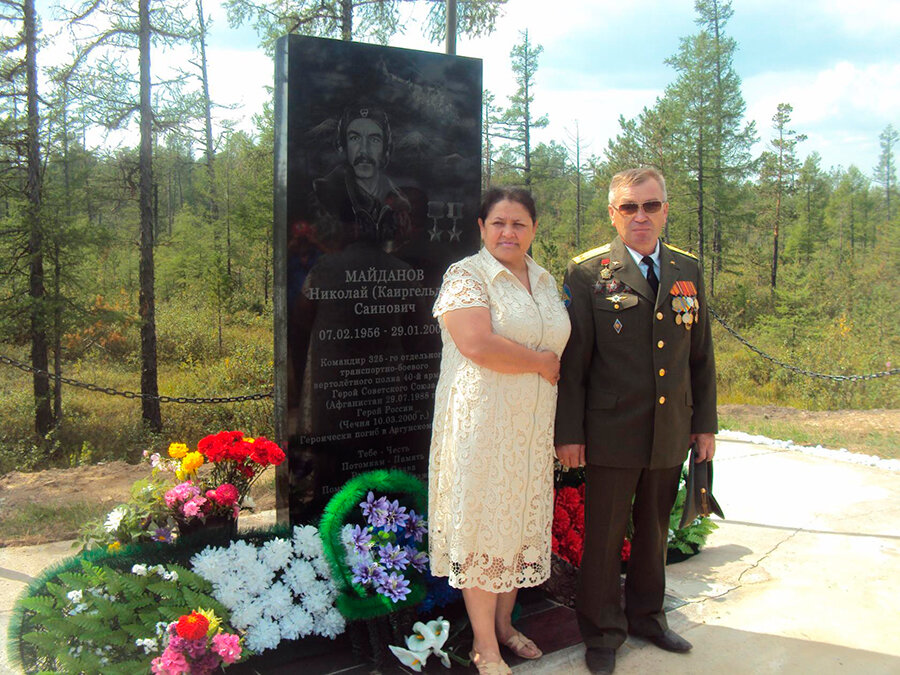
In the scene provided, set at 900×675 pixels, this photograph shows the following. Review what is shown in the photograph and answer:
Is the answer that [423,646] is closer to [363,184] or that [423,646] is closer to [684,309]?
[684,309]

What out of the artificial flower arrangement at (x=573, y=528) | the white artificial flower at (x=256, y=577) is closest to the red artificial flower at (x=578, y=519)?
the artificial flower arrangement at (x=573, y=528)

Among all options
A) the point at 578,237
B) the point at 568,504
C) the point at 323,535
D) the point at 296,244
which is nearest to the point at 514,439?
the point at 323,535

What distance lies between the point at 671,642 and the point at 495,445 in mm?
1305

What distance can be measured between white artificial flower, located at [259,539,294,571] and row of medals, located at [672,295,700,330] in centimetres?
190

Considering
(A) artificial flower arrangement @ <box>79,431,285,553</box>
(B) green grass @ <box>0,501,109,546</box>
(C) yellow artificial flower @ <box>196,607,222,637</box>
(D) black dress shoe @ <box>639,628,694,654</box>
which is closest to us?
(C) yellow artificial flower @ <box>196,607,222,637</box>

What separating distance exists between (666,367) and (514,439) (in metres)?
0.70

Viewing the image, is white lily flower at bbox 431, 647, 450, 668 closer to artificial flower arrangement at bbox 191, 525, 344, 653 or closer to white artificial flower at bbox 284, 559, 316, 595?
artificial flower arrangement at bbox 191, 525, 344, 653

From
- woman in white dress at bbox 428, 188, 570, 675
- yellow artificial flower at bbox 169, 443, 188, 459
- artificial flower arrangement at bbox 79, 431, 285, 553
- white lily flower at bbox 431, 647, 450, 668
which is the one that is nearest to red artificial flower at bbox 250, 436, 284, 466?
artificial flower arrangement at bbox 79, 431, 285, 553

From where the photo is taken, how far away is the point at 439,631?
9.29 feet

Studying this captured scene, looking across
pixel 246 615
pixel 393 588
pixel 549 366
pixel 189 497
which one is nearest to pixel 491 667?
pixel 393 588

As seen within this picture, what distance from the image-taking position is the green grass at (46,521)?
4352 millimetres

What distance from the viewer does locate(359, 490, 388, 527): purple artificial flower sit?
9.61 ft

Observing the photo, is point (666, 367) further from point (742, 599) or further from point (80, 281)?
point (80, 281)

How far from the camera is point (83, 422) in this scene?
12.8 meters
